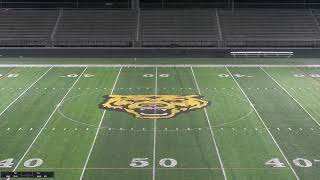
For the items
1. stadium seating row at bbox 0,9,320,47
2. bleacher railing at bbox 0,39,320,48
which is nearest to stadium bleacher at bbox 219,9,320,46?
stadium seating row at bbox 0,9,320,47

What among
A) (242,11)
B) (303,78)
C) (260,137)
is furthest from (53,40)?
(260,137)

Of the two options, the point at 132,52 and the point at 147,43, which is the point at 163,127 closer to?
the point at 132,52

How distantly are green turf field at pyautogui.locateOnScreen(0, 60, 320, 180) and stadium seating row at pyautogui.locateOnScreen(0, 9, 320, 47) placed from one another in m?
8.95

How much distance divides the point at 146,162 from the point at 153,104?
577 cm

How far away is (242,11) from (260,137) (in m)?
23.0

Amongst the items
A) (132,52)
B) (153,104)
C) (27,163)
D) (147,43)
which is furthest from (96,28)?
(27,163)

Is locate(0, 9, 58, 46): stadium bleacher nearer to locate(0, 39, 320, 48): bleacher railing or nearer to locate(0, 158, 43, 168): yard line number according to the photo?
locate(0, 39, 320, 48): bleacher railing

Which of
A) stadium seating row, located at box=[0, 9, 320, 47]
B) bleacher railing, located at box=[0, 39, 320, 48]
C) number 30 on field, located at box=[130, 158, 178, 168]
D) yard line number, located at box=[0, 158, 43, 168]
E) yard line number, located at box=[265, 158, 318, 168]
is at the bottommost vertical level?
yard line number, located at box=[265, 158, 318, 168]

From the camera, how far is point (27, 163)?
13.6 meters

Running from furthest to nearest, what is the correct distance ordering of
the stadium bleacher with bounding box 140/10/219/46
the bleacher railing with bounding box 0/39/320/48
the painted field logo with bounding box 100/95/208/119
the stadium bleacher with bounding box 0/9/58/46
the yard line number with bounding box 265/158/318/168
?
the stadium bleacher with bounding box 140/10/219/46
the stadium bleacher with bounding box 0/9/58/46
the bleacher railing with bounding box 0/39/320/48
the painted field logo with bounding box 100/95/208/119
the yard line number with bounding box 265/158/318/168

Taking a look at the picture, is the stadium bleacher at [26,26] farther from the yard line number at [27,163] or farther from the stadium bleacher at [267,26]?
the yard line number at [27,163]

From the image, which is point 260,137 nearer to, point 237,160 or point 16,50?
point 237,160

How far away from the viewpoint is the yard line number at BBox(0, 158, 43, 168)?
1345 centimetres

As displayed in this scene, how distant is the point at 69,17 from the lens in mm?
37031
